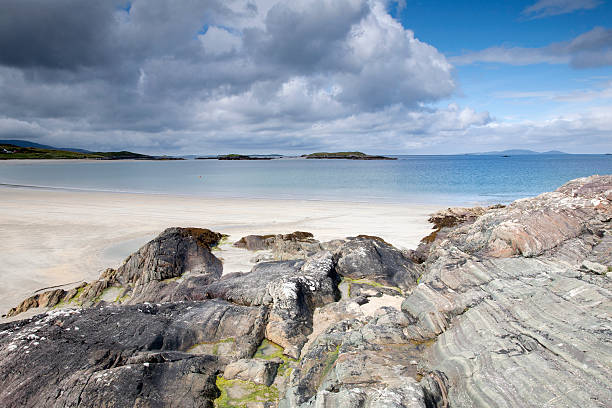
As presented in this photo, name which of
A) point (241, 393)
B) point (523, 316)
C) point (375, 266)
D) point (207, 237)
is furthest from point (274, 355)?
point (207, 237)

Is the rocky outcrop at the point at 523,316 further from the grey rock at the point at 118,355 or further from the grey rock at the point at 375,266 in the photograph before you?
the grey rock at the point at 118,355

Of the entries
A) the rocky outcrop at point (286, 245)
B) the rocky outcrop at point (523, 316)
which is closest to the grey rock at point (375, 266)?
the rocky outcrop at point (523, 316)

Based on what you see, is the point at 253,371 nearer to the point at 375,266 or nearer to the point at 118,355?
the point at 118,355

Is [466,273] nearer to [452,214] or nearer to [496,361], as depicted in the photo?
[496,361]

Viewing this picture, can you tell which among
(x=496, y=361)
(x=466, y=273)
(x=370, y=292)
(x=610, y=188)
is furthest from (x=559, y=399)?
(x=610, y=188)

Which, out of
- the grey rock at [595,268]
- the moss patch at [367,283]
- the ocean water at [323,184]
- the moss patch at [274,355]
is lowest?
the ocean water at [323,184]

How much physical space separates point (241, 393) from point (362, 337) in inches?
81.0

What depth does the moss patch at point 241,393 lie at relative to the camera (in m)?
5.05

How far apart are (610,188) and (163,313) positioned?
39.7 feet

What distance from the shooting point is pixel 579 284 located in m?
4.86

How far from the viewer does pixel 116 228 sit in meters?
17.8

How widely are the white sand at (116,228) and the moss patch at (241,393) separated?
635cm

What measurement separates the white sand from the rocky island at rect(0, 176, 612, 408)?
9.05ft

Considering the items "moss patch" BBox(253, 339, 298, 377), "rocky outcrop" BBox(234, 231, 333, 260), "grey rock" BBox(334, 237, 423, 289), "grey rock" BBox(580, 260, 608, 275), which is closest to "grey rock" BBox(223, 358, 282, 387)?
"moss patch" BBox(253, 339, 298, 377)
